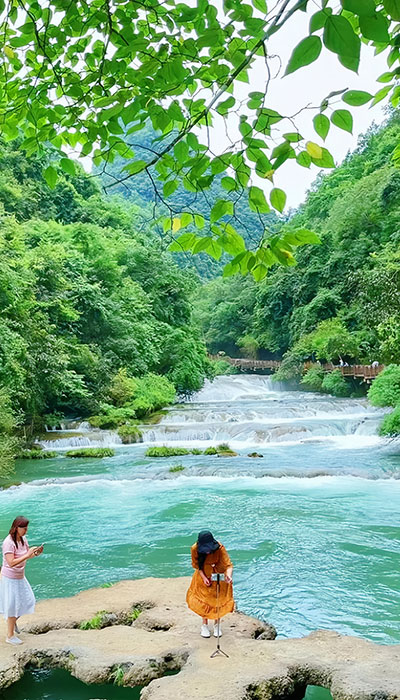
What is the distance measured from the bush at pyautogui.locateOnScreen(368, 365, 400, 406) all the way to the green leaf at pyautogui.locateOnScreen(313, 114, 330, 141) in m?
18.3

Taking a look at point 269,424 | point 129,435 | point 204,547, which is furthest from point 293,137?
point 269,424

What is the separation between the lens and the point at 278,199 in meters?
1.96

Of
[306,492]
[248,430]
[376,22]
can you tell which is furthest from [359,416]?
[376,22]

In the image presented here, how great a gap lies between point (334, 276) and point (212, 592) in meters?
33.0

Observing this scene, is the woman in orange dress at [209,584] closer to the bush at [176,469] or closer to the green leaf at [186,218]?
the green leaf at [186,218]

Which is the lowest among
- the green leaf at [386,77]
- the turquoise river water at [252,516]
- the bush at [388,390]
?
the turquoise river water at [252,516]

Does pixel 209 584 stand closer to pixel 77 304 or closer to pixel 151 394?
pixel 77 304

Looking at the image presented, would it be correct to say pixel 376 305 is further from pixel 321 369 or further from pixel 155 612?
pixel 321 369

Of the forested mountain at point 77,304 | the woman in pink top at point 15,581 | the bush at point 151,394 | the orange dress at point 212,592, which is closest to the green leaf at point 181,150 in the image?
the orange dress at point 212,592

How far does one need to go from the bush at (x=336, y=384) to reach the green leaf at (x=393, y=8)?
28989mm

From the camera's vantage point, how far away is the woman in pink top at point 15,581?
198 inches

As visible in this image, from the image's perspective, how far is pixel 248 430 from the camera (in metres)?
19.0

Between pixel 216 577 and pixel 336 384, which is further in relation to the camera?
pixel 336 384

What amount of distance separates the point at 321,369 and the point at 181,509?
2230 cm
